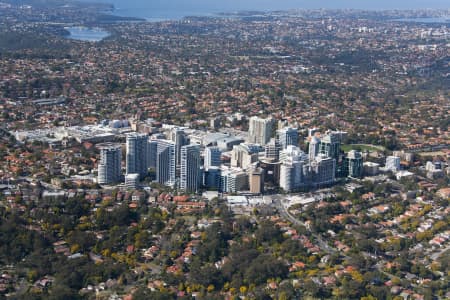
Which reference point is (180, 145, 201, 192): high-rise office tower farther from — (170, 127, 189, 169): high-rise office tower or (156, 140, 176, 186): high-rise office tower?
(170, 127, 189, 169): high-rise office tower

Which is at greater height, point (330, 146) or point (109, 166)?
point (330, 146)

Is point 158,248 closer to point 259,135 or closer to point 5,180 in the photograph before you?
point 5,180

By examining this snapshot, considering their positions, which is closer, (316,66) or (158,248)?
(158,248)

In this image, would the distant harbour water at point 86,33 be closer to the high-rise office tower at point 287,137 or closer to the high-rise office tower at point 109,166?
the high-rise office tower at point 287,137

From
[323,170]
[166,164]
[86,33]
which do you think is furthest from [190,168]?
[86,33]

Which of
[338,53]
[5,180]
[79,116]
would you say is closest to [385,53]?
[338,53]

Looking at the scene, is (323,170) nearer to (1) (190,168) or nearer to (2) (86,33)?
(1) (190,168)
